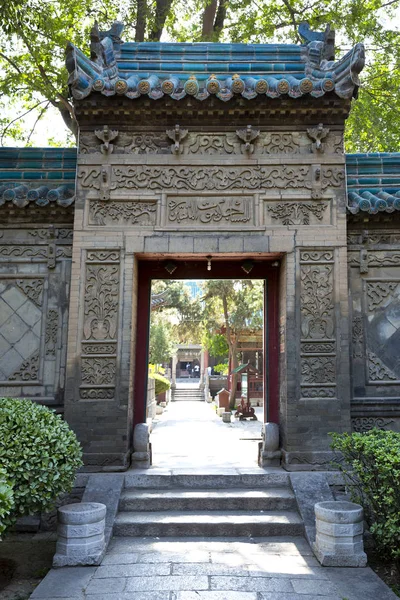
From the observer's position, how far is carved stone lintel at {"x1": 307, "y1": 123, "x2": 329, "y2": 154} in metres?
7.03

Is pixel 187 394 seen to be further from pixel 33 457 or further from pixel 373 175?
pixel 33 457

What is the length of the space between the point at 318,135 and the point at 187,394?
89.1 feet

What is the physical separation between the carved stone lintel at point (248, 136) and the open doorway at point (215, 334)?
1.68 m

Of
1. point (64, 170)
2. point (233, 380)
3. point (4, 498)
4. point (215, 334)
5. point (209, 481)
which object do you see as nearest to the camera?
point (4, 498)

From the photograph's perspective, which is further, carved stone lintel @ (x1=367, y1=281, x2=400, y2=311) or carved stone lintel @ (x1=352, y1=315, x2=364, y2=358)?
carved stone lintel @ (x1=367, y1=281, x2=400, y2=311)

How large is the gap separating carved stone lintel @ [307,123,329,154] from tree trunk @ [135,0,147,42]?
6956mm

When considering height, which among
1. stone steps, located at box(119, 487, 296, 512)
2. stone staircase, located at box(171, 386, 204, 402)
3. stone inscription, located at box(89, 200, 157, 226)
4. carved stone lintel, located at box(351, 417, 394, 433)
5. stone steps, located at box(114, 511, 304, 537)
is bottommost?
stone staircase, located at box(171, 386, 204, 402)

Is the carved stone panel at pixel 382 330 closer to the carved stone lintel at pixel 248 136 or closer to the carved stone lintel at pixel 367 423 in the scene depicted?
the carved stone lintel at pixel 367 423

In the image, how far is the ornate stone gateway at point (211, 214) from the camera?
6.63m

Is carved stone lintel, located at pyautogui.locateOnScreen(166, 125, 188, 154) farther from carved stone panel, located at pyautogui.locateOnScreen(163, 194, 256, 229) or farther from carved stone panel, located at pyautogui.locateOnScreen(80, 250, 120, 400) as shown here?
carved stone panel, located at pyautogui.locateOnScreen(80, 250, 120, 400)

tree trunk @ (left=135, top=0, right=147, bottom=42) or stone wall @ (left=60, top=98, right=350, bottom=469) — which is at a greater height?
tree trunk @ (left=135, top=0, right=147, bottom=42)

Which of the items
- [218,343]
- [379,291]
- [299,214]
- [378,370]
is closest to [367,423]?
[378,370]

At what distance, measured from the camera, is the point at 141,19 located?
1204cm

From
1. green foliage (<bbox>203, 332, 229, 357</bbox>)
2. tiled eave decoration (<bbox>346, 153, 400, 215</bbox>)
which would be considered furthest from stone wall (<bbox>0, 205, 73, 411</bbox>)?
green foliage (<bbox>203, 332, 229, 357</bbox>)
